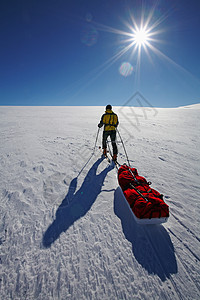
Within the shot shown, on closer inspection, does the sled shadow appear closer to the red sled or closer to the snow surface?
the snow surface

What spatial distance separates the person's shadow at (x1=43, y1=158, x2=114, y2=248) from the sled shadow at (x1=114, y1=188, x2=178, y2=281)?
89 cm

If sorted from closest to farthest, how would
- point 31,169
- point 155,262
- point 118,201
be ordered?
point 155,262
point 118,201
point 31,169

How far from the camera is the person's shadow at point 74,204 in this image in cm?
240

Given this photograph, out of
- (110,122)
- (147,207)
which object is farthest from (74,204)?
(110,122)

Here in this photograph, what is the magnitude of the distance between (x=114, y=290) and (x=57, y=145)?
6.07 meters

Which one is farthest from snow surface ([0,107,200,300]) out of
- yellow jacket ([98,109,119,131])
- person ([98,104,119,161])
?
yellow jacket ([98,109,119,131])

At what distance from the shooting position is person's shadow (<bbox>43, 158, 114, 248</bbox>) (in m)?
2.40

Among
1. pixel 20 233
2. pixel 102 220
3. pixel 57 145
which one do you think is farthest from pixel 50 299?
pixel 57 145

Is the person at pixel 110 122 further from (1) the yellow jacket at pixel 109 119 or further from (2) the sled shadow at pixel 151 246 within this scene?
(2) the sled shadow at pixel 151 246

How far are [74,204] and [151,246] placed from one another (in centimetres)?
186

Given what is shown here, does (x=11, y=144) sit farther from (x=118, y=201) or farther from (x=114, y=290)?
(x=114, y=290)

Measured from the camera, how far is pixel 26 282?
69.6 inches

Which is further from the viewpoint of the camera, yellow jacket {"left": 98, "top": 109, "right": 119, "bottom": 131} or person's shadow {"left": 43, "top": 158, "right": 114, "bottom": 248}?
yellow jacket {"left": 98, "top": 109, "right": 119, "bottom": 131}

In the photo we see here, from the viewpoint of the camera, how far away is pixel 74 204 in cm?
→ 311
